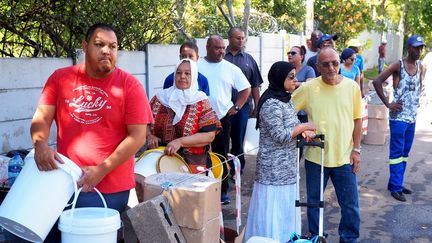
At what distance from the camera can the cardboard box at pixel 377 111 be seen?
1016 centimetres

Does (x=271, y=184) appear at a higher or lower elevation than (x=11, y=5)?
lower

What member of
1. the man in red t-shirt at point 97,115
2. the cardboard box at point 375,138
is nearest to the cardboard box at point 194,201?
the man in red t-shirt at point 97,115

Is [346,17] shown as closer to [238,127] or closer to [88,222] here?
[238,127]

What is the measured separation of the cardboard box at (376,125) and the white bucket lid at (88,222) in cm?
790

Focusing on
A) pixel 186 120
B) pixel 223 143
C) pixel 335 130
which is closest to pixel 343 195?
pixel 335 130

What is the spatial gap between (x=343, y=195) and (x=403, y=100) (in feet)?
7.75

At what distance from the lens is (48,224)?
312 cm

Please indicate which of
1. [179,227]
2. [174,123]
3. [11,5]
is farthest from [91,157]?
[11,5]

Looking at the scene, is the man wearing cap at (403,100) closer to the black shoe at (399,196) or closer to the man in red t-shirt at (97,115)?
the black shoe at (399,196)

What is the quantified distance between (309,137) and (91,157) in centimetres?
184

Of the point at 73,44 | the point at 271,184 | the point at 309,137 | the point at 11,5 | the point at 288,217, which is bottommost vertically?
the point at 288,217

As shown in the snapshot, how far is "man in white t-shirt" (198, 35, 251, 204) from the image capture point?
6477mm

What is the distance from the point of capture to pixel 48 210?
3.11 m

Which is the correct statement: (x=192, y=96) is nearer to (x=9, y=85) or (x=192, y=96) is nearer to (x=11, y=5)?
(x=9, y=85)
